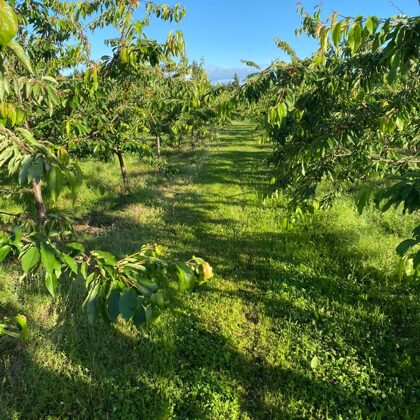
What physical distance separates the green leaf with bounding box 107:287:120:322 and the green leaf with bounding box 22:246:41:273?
322mm

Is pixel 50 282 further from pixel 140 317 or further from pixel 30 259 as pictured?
pixel 140 317

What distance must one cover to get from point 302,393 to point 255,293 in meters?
1.72

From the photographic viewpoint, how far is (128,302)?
1.17 meters

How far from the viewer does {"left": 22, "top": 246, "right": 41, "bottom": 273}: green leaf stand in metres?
1.26

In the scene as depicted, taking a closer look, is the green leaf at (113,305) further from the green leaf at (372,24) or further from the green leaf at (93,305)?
the green leaf at (372,24)

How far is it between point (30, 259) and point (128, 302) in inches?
17.1

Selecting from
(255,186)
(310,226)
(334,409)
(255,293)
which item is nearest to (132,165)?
(255,186)

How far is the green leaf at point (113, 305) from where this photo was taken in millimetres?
1171

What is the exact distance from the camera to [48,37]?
16.0 ft

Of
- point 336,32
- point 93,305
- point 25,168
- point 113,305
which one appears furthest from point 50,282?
point 336,32

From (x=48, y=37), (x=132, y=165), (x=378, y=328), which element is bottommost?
(x=378, y=328)

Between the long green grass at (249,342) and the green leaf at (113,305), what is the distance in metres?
2.24

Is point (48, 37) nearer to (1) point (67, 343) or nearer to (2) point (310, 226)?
(1) point (67, 343)

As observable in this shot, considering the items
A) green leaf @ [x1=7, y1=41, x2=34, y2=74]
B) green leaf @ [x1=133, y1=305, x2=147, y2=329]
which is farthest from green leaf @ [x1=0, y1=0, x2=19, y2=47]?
green leaf @ [x1=133, y1=305, x2=147, y2=329]
